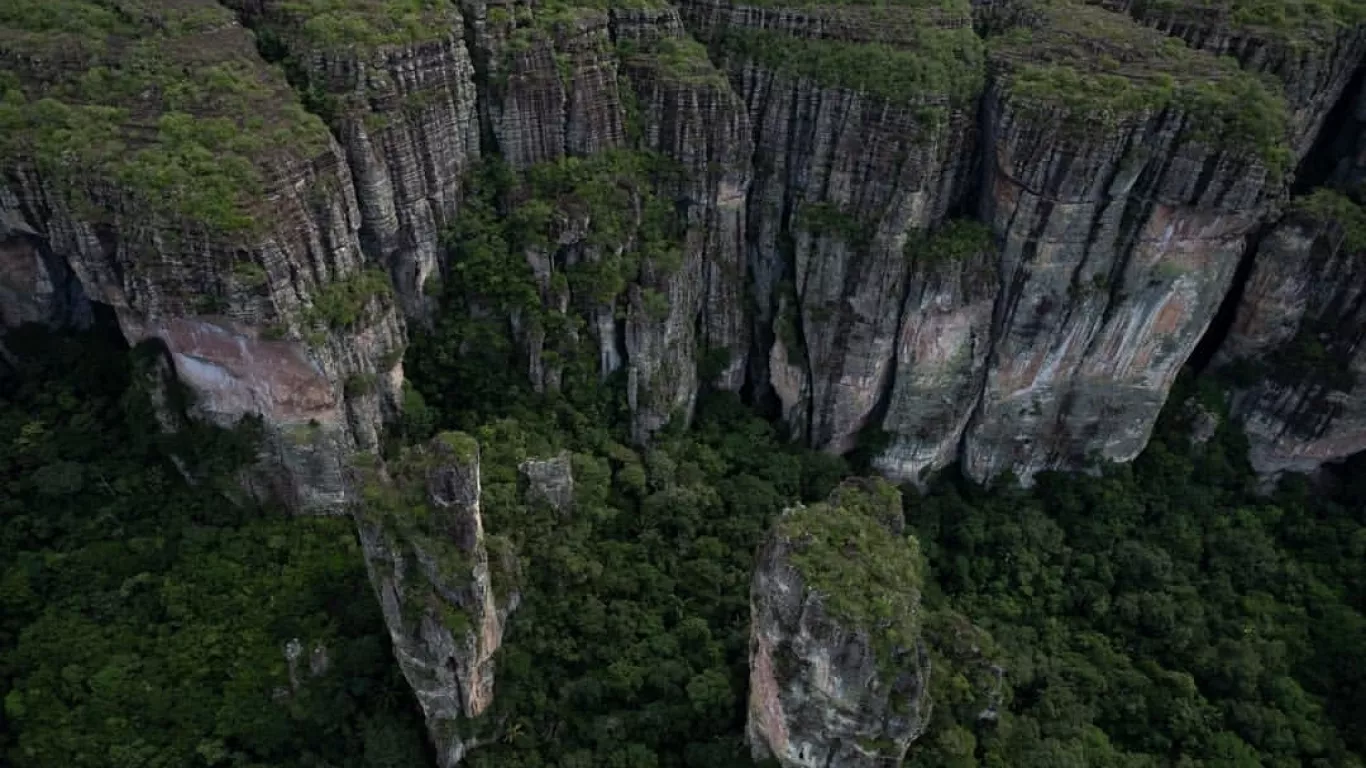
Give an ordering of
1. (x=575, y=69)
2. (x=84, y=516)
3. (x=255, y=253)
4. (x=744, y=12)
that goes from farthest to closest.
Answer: (x=744, y=12)
(x=575, y=69)
(x=84, y=516)
(x=255, y=253)

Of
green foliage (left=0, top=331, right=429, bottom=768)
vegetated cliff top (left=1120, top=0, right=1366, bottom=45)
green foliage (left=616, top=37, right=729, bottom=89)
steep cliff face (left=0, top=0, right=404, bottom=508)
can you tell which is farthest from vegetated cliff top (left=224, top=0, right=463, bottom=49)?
vegetated cliff top (left=1120, top=0, right=1366, bottom=45)

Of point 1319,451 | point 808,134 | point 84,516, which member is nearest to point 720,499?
point 808,134

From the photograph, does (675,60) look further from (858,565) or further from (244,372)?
(858,565)

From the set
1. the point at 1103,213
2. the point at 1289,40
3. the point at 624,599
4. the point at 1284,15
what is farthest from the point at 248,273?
the point at 1284,15

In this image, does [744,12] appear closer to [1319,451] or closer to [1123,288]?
[1123,288]

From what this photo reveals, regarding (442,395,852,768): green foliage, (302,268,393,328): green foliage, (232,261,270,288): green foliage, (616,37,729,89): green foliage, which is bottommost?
(442,395,852,768): green foliage

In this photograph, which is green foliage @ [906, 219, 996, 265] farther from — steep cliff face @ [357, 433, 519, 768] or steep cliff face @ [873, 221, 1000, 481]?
steep cliff face @ [357, 433, 519, 768]

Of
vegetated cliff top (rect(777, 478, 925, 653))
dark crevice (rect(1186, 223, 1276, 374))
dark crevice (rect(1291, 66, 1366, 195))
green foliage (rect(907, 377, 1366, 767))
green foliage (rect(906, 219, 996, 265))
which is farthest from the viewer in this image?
dark crevice (rect(1291, 66, 1366, 195))
